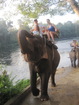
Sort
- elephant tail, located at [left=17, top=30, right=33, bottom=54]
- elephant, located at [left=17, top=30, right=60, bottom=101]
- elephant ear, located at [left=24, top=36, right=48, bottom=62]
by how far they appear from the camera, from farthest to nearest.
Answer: elephant ear, located at [left=24, top=36, right=48, bottom=62]
elephant, located at [left=17, top=30, right=60, bottom=101]
elephant tail, located at [left=17, top=30, right=33, bottom=54]

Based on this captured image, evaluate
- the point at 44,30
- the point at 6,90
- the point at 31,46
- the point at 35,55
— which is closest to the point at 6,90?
the point at 6,90

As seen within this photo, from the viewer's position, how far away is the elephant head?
2992 millimetres

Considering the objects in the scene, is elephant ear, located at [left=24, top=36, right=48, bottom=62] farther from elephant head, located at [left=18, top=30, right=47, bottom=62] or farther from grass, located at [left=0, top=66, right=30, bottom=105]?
grass, located at [left=0, top=66, right=30, bottom=105]

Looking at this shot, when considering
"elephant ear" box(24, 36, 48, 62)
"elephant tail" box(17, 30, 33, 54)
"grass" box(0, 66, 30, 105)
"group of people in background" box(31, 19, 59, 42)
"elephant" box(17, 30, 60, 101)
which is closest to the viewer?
"elephant tail" box(17, 30, 33, 54)

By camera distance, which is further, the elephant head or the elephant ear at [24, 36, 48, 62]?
the elephant ear at [24, 36, 48, 62]

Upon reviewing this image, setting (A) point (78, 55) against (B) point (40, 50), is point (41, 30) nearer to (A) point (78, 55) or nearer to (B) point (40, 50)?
(B) point (40, 50)

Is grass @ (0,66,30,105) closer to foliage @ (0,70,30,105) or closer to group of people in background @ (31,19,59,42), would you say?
foliage @ (0,70,30,105)

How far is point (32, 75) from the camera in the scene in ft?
12.8

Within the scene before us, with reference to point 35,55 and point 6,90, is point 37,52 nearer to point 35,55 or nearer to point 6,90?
point 35,55

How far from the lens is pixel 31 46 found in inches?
130

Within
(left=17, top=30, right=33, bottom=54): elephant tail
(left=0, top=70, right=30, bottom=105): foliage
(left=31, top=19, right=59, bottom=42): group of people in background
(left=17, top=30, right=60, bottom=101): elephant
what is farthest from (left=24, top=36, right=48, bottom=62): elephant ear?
(left=0, top=70, right=30, bottom=105): foliage

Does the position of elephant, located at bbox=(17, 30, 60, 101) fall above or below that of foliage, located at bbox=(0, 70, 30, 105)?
above

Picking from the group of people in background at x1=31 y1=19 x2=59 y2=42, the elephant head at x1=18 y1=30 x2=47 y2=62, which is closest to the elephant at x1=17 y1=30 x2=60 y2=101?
the elephant head at x1=18 y1=30 x2=47 y2=62

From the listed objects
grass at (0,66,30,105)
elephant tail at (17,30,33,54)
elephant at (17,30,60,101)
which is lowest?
grass at (0,66,30,105)
